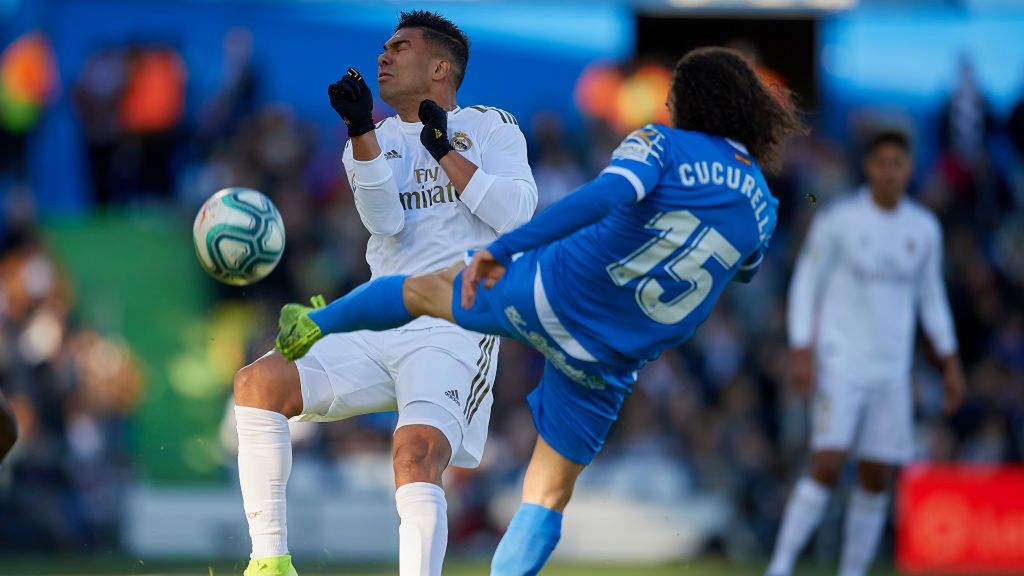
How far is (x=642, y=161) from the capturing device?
512 cm

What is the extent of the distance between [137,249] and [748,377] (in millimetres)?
6054

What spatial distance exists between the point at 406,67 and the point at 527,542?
2.04m

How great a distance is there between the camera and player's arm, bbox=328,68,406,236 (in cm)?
562

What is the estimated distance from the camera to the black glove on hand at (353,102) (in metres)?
5.60

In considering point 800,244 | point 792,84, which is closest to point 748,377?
point 800,244

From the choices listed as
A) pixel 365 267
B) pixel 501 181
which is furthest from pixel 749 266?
pixel 365 267

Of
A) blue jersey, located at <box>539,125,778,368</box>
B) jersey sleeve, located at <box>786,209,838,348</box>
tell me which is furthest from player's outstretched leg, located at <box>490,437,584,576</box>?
jersey sleeve, located at <box>786,209,838,348</box>

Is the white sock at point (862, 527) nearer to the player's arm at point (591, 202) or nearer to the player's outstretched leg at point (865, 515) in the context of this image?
the player's outstretched leg at point (865, 515)

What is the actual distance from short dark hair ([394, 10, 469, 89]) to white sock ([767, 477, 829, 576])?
437 cm

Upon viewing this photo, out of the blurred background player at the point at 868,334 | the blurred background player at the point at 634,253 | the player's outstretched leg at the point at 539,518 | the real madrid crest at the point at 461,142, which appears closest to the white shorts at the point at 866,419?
the blurred background player at the point at 868,334

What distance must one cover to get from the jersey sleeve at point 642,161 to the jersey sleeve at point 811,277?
454 centimetres

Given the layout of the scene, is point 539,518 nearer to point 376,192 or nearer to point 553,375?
point 553,375

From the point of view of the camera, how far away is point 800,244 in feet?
45.5

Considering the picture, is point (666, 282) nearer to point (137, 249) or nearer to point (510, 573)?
point (510, 573)
